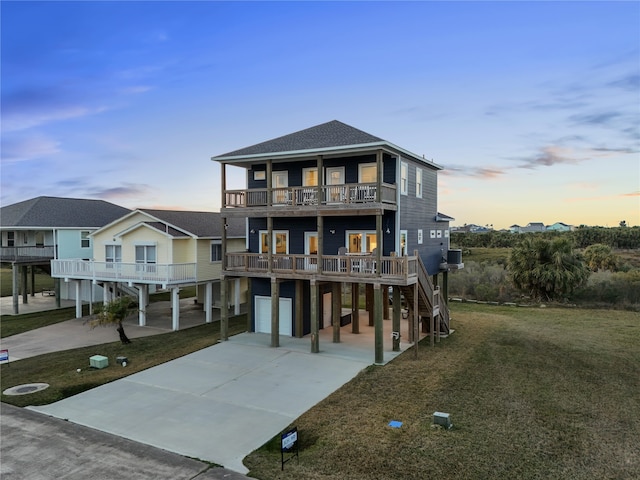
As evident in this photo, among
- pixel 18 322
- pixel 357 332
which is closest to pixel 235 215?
pixel 357 332

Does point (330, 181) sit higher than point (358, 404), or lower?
higher

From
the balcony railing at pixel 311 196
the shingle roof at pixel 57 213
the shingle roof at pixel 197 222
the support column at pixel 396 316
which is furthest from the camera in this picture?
→ the shingle roof at pixel 57 213

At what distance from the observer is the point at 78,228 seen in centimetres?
2838

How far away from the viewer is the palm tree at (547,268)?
2939 centimetres

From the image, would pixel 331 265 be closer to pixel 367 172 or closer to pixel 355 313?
pixel 367 172

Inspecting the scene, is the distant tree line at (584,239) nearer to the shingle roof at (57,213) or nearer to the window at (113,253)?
the shingle roof at (57,213)

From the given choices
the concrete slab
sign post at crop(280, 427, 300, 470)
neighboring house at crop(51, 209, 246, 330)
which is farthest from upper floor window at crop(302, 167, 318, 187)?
the concrete slab

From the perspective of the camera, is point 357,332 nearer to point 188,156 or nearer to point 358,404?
point 358,404

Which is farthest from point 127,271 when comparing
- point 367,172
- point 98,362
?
point 367,172

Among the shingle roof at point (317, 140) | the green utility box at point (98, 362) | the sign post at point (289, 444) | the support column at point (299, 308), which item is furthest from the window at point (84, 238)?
the sign post at point (289, 444)

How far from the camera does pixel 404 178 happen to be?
18.4 metres

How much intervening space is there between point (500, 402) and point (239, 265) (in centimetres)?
1215

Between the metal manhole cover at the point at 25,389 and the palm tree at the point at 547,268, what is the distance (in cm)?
2926

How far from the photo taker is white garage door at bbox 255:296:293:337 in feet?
68.1
